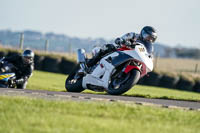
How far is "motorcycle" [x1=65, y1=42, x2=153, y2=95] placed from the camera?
11.1m

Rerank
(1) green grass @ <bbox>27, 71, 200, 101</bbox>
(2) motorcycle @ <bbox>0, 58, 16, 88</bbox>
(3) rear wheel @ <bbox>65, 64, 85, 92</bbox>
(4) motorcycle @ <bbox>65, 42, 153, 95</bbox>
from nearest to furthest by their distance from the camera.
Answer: (4) motorcycle @ <bbox>65, 42, 153, 95</bbox> → (3) rear wheel @ <bbox>65, 64, 85, 92</bbox> → (2) motorcycle @ <bbox>0, 58, 16, 88</bbox> → (1) green grass @ <bbox>27, 71, 200, 101</bbox>

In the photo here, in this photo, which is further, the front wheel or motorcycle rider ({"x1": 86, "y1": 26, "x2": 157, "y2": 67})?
motorcycle rider ({"x1": 86, "y1": 26, "x2": 157, "y2": 67})

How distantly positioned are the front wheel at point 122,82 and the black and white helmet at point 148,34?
1.03 m

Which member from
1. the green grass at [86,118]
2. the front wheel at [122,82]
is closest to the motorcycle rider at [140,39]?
the front wheel at [122,82]

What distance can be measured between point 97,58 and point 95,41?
130cm

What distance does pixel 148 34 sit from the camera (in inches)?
460

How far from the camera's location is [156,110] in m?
8.21

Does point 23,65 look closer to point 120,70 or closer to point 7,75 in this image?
point 7,75

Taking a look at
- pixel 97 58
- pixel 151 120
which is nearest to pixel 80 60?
pixel 97 58

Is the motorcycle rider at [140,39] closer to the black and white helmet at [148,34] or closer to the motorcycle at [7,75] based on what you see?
the black and white helmet at [148,34]

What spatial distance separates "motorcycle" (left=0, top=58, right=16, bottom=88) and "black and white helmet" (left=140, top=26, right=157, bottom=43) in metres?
4.55

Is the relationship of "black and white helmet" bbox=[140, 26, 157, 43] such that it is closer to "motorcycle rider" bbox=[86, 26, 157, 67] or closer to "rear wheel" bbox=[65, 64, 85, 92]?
"motorcycle rider" bbox=[86, 26, 157, 67]

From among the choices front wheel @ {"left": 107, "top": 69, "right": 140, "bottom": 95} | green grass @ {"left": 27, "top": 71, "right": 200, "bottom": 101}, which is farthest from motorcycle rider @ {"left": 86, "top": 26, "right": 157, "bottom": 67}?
green grass @ {"left": 27, "top": 71, "right": 200, "bottom": 101}

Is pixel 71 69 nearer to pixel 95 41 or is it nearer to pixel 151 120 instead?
pixel 95 41
